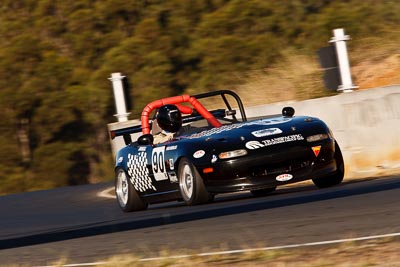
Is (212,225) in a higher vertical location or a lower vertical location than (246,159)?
lower

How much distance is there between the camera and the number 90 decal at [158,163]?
45.7ft

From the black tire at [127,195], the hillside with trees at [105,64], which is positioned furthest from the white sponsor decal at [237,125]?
the hillside with trees at [105,64]

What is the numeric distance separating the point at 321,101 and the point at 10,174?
2928 cm

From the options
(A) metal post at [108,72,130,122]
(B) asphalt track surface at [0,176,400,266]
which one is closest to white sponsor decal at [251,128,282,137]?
(B) asphalt track surface at [0,176,400,266]

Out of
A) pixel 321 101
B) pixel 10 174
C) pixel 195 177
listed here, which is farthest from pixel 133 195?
pixel 10 174

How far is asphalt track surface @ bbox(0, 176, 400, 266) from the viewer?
8953 mm

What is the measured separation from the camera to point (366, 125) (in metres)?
16.4

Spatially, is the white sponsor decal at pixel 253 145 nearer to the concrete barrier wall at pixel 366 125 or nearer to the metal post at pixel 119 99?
the concrete barrier wall at pixel 366 125

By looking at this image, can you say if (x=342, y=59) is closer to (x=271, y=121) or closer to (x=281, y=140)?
(x=271, y=121)

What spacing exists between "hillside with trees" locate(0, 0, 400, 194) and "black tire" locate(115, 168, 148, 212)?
2542 cm

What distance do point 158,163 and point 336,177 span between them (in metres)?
2.09

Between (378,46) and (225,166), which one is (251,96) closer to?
(378,46)

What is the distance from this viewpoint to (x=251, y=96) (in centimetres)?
2255

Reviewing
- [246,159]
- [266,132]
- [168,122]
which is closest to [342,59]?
[168,122]
